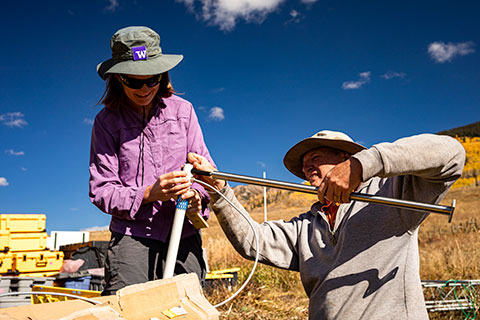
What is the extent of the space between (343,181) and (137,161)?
1104mm

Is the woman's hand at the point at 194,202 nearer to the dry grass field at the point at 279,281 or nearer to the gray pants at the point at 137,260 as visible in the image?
the gray pants at the point at 137,260

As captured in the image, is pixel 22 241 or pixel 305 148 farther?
pixel 22 241

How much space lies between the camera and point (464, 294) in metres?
5.19

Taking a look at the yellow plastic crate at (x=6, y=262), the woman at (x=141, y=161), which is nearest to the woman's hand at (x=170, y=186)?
the woman at (x=141, y=161)

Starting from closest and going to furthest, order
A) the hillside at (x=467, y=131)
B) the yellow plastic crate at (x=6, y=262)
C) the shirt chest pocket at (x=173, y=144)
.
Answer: the shirt chest pocket at (x=173, y=144) → the yellow plastic crate at (x=6, y=262) → the hillside at (x=467, y=131)

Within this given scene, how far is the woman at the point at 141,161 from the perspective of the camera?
2.18 metres

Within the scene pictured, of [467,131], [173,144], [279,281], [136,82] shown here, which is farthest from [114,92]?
[467,131]

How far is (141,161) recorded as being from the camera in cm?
234

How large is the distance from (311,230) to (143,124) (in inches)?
45.5

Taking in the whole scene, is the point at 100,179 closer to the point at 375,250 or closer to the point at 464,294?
the point at 375,250

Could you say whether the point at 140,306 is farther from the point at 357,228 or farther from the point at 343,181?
the point at 357,228

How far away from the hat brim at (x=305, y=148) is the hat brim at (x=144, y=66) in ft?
2.95

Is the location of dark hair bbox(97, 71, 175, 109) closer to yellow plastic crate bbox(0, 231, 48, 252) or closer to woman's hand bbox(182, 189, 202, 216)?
woman's hand bbox(182, 189, 202, 216)

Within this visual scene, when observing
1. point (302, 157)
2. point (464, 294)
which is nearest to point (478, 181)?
point (464, 294)
